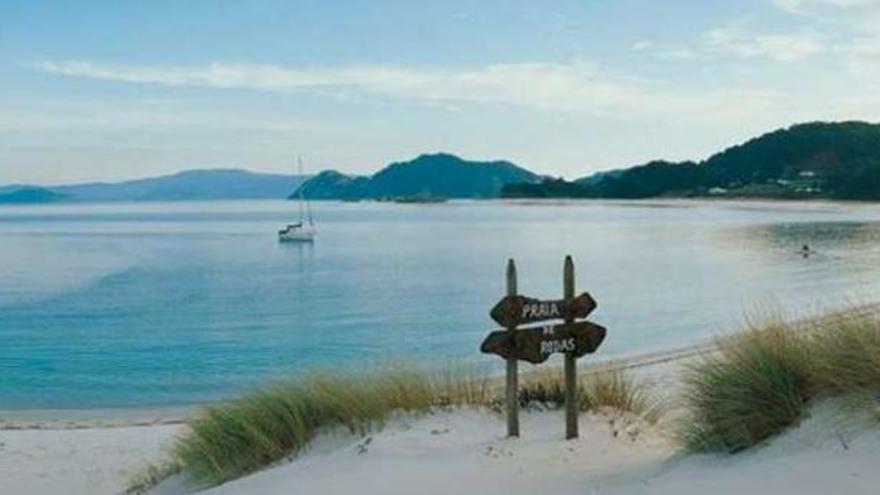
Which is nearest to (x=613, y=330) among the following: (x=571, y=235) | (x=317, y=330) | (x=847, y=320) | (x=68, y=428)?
(x=317, y=330)

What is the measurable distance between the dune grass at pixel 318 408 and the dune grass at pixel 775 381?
2191 millimetres

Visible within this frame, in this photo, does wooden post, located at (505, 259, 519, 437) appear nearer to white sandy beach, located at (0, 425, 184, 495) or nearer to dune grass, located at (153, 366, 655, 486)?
dune grass, located at (153, 366, 655, 486)

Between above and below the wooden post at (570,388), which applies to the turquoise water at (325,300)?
below

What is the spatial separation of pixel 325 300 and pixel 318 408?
31.5m

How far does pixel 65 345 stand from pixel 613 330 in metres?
15.5

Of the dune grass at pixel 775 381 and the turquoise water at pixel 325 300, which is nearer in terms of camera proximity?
the dune grass at pixel 775 381

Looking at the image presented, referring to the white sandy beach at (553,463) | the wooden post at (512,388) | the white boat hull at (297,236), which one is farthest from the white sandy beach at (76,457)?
the white boat hull at (297,236)

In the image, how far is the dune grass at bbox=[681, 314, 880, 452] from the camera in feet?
22.0

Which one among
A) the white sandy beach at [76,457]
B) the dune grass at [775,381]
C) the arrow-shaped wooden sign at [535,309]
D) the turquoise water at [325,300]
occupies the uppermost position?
the arrow-shaped wooden sign at [535,309]

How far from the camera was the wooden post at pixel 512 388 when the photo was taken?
825 cm

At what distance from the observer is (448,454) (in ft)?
26.0

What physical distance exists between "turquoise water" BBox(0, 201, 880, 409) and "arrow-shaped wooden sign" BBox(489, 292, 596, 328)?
→ 8095 mm

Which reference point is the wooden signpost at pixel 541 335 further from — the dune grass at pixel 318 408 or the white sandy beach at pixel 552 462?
the dune grass at pixel 318 408

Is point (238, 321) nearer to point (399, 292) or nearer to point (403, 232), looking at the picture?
point (399, 292)
